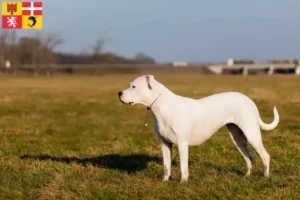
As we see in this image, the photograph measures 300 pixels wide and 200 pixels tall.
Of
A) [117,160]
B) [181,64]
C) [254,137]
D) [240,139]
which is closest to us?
[254,137]

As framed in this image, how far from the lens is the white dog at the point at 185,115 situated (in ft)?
26.3

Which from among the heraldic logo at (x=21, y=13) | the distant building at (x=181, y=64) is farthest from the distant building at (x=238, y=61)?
the heraldic logo at (x=21, y=13)

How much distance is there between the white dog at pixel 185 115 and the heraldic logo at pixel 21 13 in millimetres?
32208

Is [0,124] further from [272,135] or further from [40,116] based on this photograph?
[272,135]

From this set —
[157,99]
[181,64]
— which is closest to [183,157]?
[157,99]

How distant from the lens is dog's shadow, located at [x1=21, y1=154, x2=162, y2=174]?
436 inches

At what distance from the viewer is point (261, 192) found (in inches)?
279

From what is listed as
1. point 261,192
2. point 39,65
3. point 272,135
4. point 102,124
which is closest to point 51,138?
point 102,124

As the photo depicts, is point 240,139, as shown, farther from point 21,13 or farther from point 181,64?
point 181,64

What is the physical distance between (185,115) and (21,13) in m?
35.3

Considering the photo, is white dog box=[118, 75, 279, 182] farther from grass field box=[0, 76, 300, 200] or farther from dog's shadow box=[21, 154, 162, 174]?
dog's shadow box=[21, 154, 162, 174]

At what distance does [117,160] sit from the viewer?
11859 millimetres

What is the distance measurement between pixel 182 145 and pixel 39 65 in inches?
5849

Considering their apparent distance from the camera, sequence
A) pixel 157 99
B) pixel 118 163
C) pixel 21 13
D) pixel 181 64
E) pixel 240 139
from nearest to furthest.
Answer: pixel 157 99, pixel 240 139, pixel 118 163, pixel 21 13, pixel 181 64
